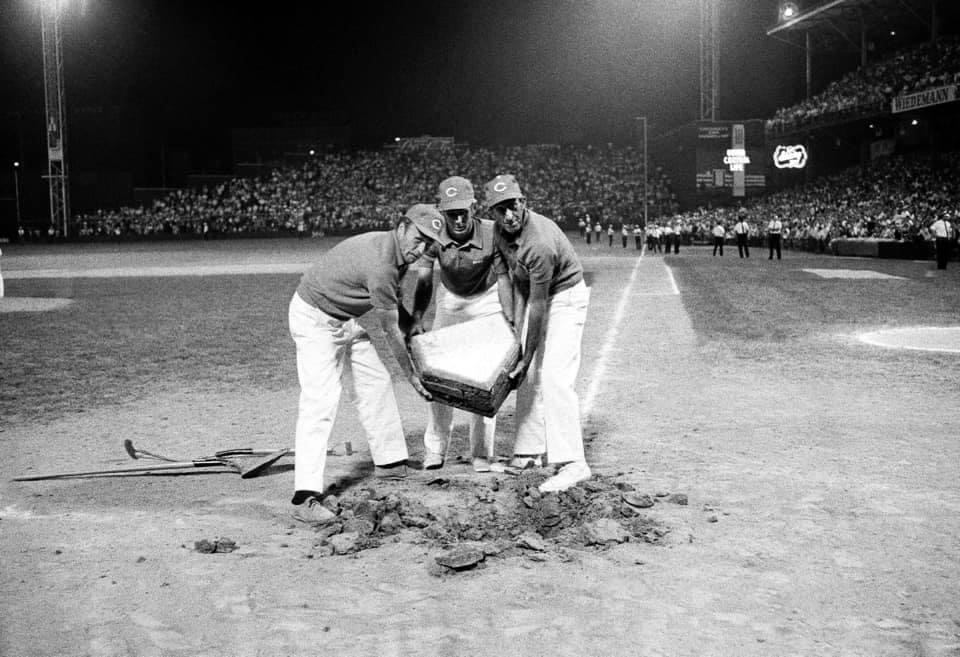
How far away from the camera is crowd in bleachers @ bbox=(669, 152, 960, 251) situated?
41.1 metres

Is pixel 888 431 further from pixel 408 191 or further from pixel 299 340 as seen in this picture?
pixel 408 191

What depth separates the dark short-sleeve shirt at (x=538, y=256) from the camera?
616cm

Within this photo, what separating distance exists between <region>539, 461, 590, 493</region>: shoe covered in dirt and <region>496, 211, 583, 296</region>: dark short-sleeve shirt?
1.16m

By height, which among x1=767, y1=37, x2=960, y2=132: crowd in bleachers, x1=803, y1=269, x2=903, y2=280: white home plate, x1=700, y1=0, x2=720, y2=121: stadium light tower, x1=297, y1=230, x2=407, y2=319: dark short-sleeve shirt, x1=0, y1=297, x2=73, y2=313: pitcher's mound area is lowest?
x1=0, y1=297, x2=73, y2=313: pitcher's mound area

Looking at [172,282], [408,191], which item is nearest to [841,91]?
[408,191]

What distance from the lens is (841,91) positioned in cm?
5941

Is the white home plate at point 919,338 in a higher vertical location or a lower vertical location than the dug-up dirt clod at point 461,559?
higher

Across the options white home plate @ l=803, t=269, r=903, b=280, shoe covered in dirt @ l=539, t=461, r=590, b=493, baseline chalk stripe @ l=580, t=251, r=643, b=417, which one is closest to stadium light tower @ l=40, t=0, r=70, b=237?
white home plate @ l=803, t=269, r=903, b=280

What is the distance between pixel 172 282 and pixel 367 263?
23.9 metres

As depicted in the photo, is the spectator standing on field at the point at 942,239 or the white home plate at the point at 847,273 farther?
the spectator standing on field at the point at 942,239

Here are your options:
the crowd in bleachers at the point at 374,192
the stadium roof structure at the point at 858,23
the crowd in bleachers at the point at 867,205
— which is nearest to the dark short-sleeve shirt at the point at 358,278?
the crowd in bleachers at the point at 867,205

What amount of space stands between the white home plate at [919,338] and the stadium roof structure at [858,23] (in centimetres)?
4361

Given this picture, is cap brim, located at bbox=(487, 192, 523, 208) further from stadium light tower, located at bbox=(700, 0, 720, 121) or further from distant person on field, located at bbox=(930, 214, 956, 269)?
stadium light tower, located at bbox=(700, 0, 720, 121)

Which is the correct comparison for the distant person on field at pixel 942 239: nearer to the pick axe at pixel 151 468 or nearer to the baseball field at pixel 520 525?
the baseball field at pixel 520 525
